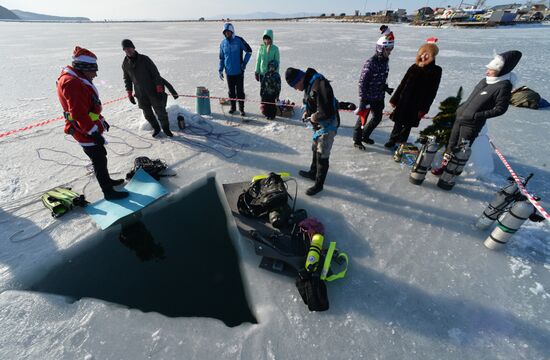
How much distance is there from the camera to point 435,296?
2.72m

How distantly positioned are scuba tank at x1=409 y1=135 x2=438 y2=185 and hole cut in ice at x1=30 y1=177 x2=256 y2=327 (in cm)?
320

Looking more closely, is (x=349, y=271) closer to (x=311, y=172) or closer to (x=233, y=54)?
(x=311, y=172)

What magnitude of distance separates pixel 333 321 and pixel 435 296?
3.80ft

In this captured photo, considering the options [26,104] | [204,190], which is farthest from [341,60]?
[26,104]

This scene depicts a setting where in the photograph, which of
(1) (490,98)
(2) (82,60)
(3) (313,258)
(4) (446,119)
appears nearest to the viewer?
(3) (313,258)

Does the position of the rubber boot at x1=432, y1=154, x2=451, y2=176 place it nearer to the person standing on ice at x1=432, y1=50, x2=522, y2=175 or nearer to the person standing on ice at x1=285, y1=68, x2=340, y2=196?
the person standing on ice at x1=432, y1=50, x2=522, y2=175

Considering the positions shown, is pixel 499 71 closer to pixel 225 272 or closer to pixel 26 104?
pixel 225 272

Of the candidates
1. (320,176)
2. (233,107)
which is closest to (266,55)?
(233,107)

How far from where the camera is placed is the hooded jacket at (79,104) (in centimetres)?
304

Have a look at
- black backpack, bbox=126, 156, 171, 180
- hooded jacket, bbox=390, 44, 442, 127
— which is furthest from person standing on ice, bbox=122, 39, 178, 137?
hooded jacket, bbox=390, 44, 442, 127

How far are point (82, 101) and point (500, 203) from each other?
5.27 metres

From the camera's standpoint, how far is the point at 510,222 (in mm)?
2943

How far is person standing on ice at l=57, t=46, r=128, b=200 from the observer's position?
3.05 m

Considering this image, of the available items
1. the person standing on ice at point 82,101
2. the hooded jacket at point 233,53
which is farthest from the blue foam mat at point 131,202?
the hooded jacket at point 233,53
